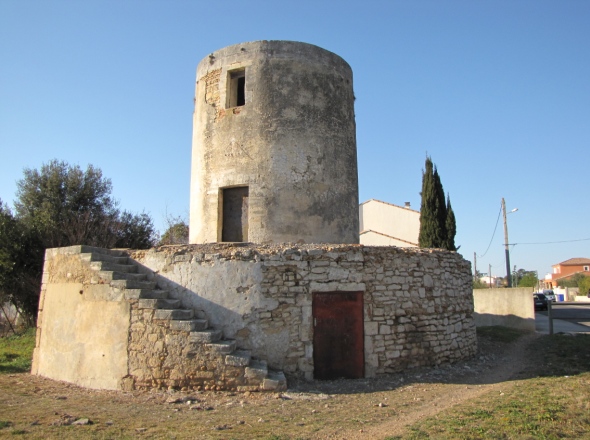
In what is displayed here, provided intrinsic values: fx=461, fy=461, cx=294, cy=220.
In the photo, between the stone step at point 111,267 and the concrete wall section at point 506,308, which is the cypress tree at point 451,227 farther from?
the stone step at point 111,267

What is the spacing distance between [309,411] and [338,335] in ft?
7.53

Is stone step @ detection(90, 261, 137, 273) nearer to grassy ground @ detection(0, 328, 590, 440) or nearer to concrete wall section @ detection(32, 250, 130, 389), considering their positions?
concrete wall section @ detection(32, 250, 130, 389)

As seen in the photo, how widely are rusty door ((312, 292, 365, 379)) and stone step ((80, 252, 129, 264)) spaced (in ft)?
13.2

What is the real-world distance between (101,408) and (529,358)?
9.90 m

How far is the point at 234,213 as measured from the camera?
11.3 meters

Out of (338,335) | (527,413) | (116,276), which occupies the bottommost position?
(527,413)

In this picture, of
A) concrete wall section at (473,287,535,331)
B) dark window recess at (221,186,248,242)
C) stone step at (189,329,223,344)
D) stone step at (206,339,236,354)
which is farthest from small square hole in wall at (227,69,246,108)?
concrete wall section at (473,287,535,331)

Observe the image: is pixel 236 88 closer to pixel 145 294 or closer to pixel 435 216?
pixel 145 294

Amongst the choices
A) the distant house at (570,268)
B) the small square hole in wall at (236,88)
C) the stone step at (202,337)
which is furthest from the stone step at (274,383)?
the distant house at (570,268)

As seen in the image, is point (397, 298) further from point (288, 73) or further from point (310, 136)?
point (288, 73)

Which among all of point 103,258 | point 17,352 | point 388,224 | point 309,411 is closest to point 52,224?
point 17,352

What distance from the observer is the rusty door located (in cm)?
879

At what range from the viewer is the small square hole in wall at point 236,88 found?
1156cm

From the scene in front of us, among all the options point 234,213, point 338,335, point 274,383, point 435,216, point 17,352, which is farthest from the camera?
point 435,216
